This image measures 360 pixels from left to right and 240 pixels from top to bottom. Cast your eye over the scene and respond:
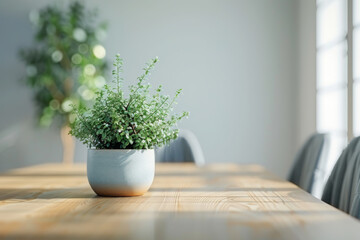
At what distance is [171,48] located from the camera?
4.79m

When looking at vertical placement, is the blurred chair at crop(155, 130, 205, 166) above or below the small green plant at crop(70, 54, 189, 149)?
below

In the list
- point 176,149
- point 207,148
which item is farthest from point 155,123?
point 207,148

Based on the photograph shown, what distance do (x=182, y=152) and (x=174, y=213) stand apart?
74.4 inches

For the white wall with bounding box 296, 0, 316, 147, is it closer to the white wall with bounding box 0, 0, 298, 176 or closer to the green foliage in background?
the white wall with bounding box 0, 0, 298, 176

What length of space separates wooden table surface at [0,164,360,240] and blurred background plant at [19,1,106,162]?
295 cm

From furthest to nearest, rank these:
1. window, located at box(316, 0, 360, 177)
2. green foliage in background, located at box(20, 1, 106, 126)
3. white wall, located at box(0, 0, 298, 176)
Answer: white wall, located at box(0, 0, 298, 176), green foliage in background, located at box(20, 1, 106, 126), window, located at box(316, 0, 360, 177)

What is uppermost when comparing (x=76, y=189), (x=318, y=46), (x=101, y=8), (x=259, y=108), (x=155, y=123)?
(x=101, y=8)

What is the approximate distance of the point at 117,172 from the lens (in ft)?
4.04

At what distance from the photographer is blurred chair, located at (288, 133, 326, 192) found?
1966mm

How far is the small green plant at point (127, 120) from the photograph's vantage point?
4.03 feet

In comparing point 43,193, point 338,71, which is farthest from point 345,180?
point 338,71

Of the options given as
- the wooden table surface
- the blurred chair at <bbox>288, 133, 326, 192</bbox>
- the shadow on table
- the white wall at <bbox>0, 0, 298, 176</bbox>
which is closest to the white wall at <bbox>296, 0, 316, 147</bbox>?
the white wall at <bbox>0, 0, 298, 176</bbox>

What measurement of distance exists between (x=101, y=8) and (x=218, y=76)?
1.26m

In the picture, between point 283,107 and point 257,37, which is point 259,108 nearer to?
point 283,107
